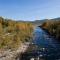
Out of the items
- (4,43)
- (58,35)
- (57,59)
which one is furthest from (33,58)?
(58,35)

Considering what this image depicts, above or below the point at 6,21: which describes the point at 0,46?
below

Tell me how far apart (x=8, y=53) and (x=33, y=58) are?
221 centimetres

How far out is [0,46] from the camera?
17.2 metres

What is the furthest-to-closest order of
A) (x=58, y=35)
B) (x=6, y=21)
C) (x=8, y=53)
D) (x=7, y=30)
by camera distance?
1. (x=6, y=21)
2. (x=7, y=30)
3. (x=58, y=35)
4. (x=8, y=53)

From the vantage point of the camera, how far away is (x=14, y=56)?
15.3m

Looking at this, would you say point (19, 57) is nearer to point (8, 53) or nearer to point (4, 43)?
point (8, 53)

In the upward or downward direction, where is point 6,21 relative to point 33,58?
upward

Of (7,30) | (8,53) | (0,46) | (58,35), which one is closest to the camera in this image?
(8,53)

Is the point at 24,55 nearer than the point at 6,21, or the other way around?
→ the point at 24,55

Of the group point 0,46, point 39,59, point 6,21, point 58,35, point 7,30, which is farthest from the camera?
point 6,21

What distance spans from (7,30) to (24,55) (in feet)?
40.0

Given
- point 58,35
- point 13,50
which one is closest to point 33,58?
point 13,50

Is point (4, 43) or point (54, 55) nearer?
point (54, 55)

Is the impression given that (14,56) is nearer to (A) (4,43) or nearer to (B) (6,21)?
(A) (4,43)
